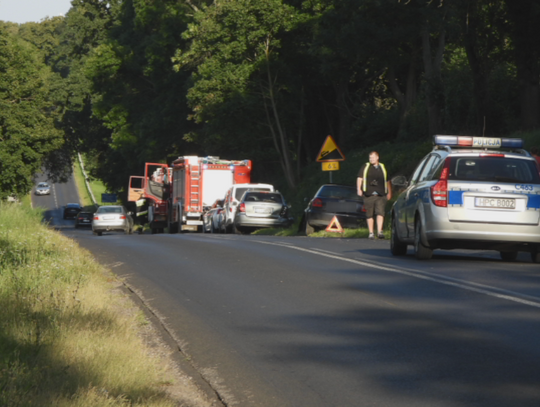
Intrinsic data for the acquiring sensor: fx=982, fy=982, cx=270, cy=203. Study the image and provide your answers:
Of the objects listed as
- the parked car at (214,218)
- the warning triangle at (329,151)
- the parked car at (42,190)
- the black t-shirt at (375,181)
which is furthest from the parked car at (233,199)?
the parked car at (42,190)

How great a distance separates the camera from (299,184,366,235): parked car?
26.6m

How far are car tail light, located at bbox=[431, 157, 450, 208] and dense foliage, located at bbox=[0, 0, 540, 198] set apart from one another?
15.1m

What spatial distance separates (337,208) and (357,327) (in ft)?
59.8

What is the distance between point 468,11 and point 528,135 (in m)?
4.41

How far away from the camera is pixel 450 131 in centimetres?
3466

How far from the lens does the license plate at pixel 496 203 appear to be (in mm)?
13422

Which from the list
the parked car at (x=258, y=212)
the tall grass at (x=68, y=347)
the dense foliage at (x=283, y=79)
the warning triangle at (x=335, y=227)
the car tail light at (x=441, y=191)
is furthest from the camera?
the parked car at (x=258, y=212)

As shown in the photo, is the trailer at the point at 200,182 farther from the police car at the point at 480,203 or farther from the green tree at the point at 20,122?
the police car at the point at 480,203

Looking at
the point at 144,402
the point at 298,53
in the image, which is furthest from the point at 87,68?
the point at 144,402

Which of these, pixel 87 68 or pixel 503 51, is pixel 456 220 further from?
pixel 87 68

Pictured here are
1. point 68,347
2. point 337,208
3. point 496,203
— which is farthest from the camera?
point 337,208

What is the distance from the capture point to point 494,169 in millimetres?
13750

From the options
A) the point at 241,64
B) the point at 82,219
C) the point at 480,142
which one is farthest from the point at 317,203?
the point at 82,219

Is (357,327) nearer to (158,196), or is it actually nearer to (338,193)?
(338,193)
